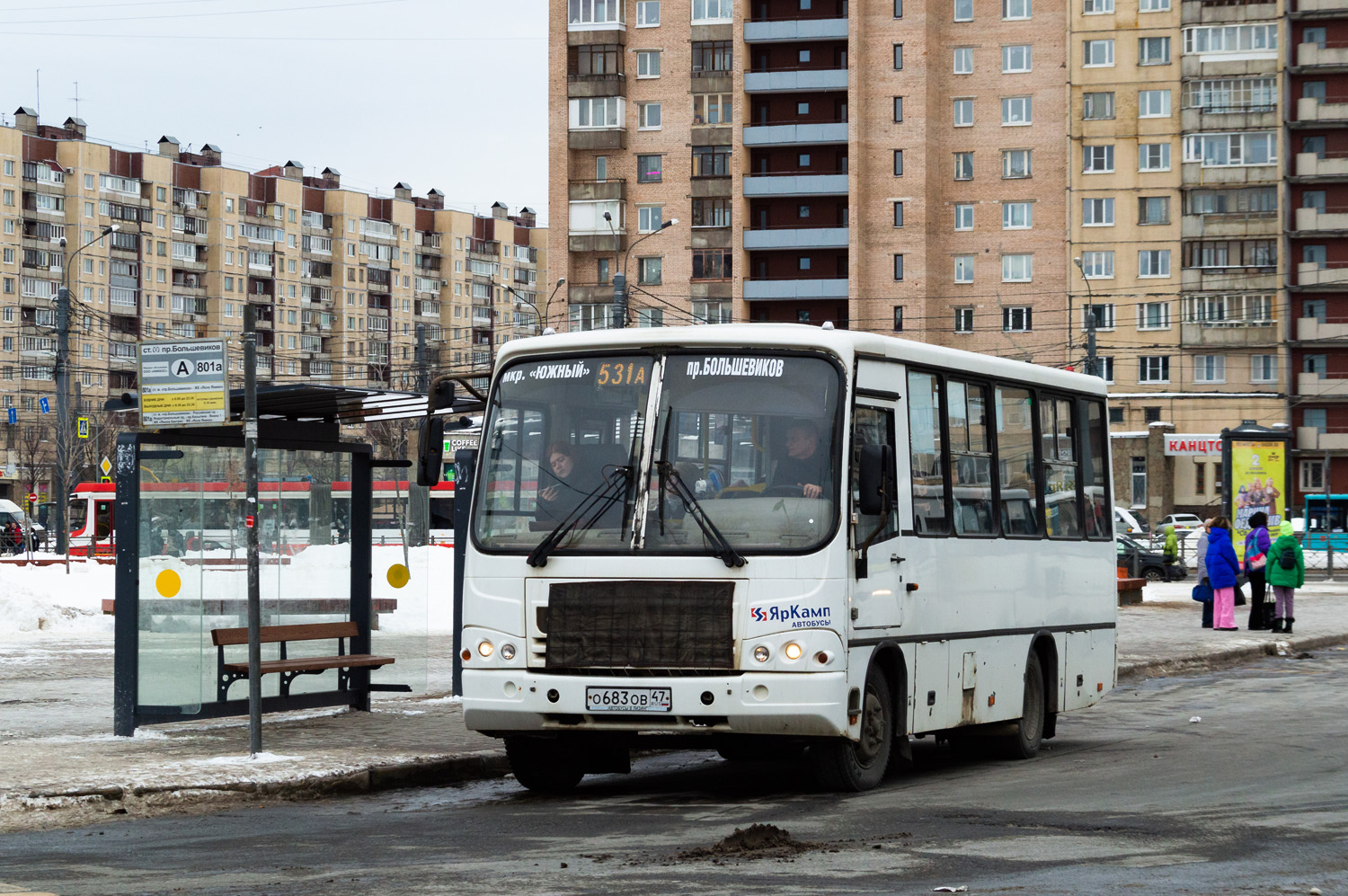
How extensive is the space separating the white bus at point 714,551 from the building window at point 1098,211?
7735 cm

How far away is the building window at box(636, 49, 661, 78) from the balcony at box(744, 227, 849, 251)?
→ 8.82 m

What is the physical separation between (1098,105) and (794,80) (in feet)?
44.8

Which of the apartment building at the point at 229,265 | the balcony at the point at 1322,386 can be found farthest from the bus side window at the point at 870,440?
the apartment building at the point at 229,265

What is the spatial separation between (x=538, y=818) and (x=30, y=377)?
418 ft

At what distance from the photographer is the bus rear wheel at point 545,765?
11664mm

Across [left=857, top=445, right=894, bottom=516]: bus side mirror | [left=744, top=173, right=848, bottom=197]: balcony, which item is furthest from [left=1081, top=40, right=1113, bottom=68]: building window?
[left=857, top=445, right=894, bottom=516]: bus side mirror

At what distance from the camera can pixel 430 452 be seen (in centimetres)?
1178

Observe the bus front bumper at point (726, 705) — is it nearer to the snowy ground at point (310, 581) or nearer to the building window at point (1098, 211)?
the snowy ground at point (310, 581)

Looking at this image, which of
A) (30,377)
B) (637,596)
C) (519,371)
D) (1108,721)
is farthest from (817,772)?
(30,377)

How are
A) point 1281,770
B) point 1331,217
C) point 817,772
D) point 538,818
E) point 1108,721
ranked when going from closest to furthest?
point 538,818 → point 817,772 → point 1281,770 → point 1108,721 → point 1331,217

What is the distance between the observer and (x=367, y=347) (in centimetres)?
15788

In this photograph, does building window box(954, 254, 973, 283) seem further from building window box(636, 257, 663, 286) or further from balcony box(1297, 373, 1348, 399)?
balcony box(1297, 373, 1348, 399)

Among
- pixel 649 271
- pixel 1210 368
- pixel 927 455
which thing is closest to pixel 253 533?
pixel 927 455

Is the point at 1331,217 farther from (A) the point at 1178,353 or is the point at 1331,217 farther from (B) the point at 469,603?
(B) the point at 469,603
